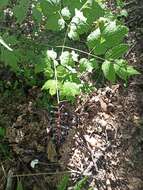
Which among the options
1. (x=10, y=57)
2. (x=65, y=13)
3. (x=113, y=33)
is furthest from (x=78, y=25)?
(x=10, y=57)

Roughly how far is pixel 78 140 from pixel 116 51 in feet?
3.35

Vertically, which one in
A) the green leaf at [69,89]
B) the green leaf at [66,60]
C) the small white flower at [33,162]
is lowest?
the small white flower at [33,162]

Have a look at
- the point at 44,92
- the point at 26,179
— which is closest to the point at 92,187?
the point at 26,179

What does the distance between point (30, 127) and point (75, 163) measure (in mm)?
433

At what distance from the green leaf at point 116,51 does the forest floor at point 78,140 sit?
93 cm

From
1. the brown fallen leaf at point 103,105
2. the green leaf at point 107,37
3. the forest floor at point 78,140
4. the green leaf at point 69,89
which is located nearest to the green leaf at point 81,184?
the forest floor at point 78,140

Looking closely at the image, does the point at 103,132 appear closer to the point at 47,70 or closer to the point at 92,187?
the point at 92,187

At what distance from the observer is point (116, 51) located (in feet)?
5.81

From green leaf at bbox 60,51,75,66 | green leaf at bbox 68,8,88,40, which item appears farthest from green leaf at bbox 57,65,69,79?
green leaf at bbox 68,8,88,40

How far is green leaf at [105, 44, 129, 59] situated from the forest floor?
36.7 inches

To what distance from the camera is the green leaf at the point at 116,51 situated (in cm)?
175

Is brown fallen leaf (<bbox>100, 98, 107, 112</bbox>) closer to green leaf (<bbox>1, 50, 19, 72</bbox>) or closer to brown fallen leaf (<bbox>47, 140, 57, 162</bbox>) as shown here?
brown fallen leaf (<bbox>47, 140, 57, 162</bbox>)

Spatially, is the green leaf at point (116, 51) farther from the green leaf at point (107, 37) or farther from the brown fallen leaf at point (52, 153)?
the brown fallen leaf at point (52, 153)

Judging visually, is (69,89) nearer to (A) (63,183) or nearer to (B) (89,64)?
(B) (89,64)
